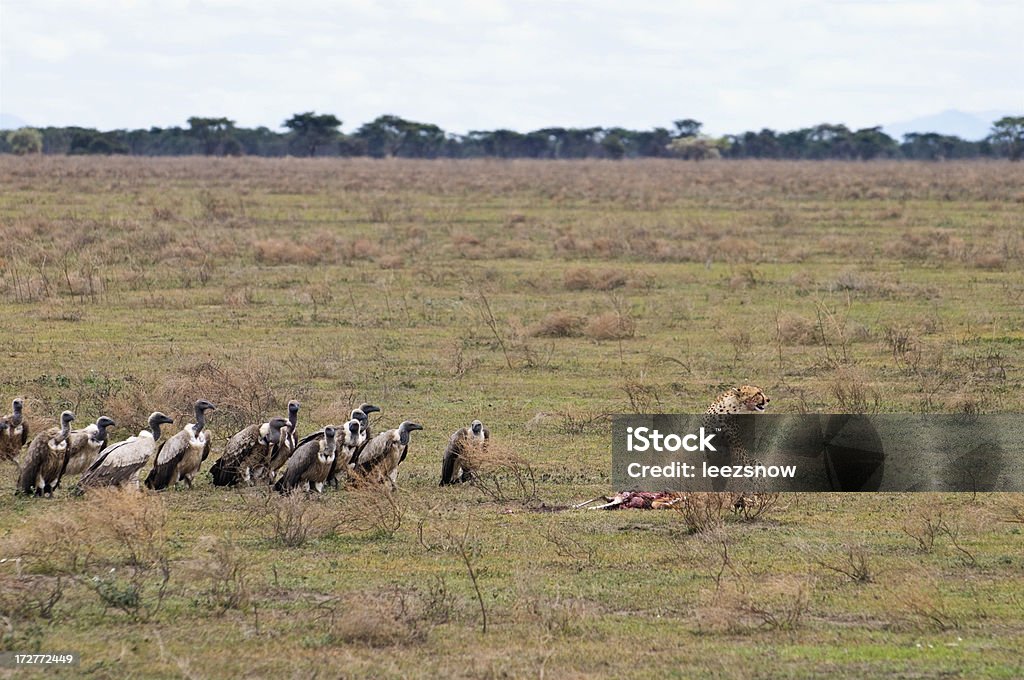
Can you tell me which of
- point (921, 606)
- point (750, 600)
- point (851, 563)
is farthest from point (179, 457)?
point (921, 606)

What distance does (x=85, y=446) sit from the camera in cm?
1113

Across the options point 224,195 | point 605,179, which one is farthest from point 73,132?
point 224,195

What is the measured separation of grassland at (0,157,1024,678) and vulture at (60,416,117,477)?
54 cm

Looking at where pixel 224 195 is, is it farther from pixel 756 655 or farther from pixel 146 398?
pixel 756 655

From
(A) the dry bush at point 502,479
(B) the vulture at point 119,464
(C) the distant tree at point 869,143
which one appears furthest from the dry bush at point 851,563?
(C) the distant tree at point 869,143

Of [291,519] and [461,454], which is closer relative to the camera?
[291,519]

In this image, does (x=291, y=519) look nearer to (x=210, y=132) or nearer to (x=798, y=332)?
(x=798, y=332)

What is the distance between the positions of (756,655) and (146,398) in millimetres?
8017

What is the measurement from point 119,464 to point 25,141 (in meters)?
93.1

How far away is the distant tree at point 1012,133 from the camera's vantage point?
99.9 meters

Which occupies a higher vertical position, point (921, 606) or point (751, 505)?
point (921, 606)

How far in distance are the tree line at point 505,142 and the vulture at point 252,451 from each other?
93007 millimetres

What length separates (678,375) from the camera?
1609cm

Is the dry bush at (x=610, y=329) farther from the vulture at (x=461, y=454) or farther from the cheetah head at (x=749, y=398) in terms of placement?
the cheetah head at (x=749, y=398)
